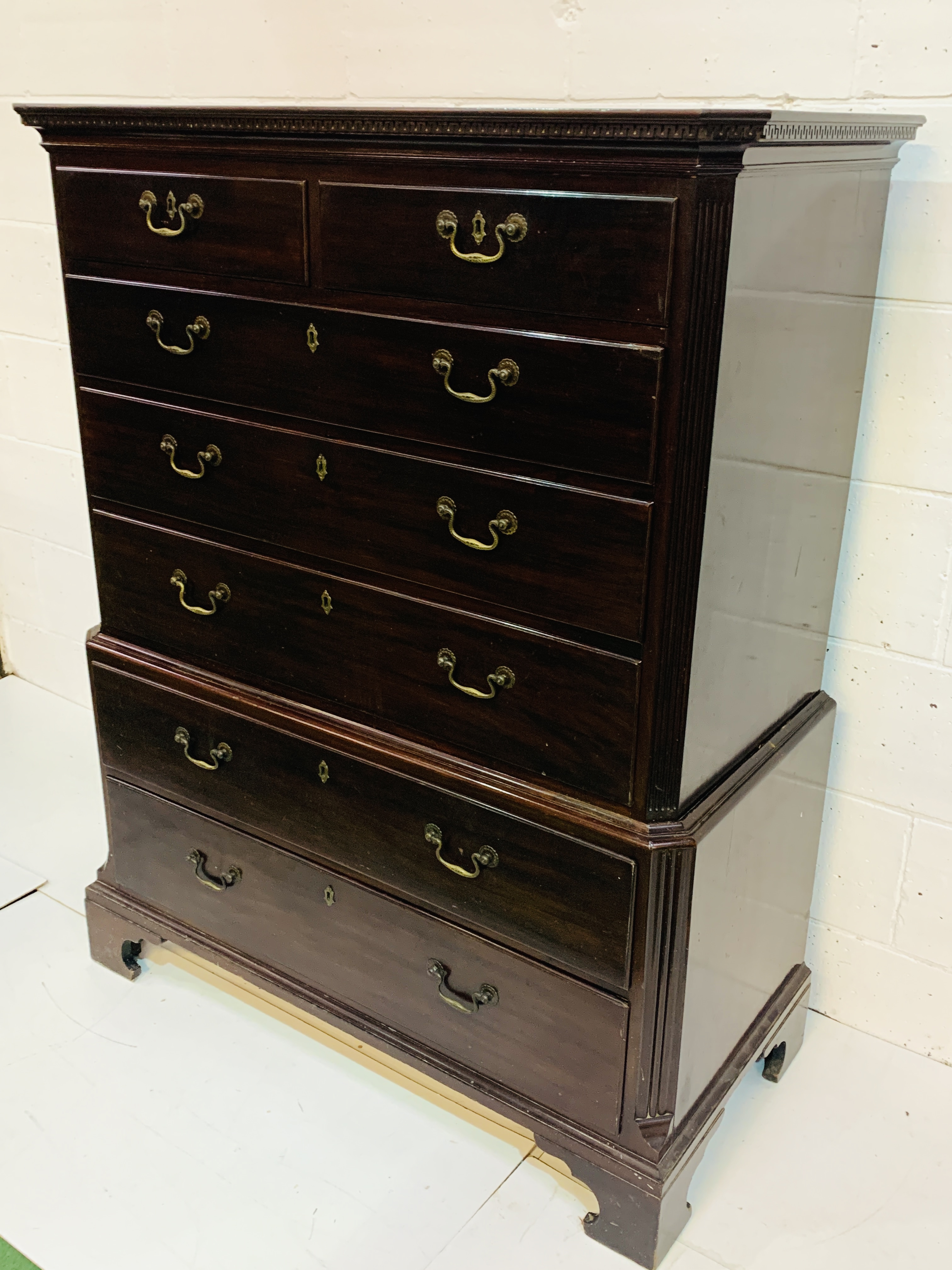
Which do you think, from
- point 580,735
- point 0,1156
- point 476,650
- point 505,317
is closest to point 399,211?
point 505,317

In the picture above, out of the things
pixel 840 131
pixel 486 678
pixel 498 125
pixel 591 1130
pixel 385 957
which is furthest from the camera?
pixel 385 957

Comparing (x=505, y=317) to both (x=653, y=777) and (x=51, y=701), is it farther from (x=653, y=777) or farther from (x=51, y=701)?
(x=51, y=701)

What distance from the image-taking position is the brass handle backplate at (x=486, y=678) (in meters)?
1.47

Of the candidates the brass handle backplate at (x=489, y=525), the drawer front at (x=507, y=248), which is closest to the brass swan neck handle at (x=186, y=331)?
the drawer front at (x=507, y=248)

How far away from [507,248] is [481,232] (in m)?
0.04

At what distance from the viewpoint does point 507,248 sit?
129 cm

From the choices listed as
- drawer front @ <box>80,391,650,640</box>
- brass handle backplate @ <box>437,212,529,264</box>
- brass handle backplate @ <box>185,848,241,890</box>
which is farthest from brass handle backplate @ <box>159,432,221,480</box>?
brass handle backplate @ <box>185,848,241,890</box>

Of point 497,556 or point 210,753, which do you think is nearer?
point 497,556

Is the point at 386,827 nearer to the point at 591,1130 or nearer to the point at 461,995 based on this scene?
the point at 461,995

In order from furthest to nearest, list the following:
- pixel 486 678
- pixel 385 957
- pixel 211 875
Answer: pixel 211 875
pixel 385 957
pixel 486 678

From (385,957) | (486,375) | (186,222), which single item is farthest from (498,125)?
(385,957)

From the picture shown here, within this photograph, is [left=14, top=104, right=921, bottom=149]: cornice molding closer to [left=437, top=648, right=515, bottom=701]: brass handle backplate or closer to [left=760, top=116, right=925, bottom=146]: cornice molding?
[left=760, top=116, right=925, bottom=146]: cornice molding

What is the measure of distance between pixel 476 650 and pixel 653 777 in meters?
0.27

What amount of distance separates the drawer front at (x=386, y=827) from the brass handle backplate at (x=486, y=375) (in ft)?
1.74
